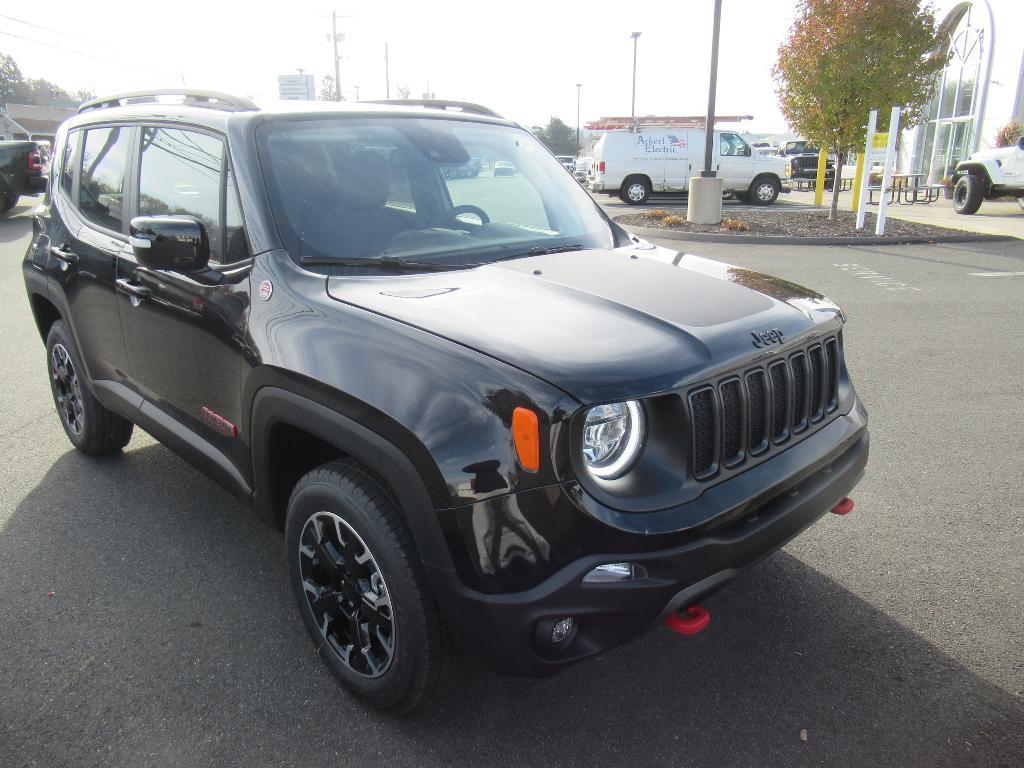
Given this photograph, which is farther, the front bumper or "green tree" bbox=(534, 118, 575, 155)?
"green tree" bbox=(534, 118, 575, 155)

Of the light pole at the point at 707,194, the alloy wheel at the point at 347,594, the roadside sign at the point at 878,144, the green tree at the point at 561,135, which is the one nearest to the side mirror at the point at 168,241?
the alloy wheel at the point at 347,594

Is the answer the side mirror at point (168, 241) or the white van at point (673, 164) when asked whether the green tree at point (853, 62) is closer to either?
the white van at point (673, 164)

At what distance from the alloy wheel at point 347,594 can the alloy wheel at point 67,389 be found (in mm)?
2449

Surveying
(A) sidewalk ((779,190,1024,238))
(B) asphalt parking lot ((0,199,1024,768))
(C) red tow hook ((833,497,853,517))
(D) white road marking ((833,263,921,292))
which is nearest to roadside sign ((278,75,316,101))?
(A) sidewalk ((779,190,1024,238))

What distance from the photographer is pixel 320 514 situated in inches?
97.3

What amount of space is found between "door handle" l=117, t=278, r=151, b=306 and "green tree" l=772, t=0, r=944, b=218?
44.8 feet

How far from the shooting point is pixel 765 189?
22.8 m

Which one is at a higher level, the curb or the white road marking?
the curb

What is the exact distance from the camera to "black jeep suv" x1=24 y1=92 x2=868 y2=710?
198 centimetres

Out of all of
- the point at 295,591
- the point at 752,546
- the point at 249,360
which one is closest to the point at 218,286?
the point at 249,360

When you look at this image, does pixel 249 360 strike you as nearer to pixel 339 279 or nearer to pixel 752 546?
pixel 339 279

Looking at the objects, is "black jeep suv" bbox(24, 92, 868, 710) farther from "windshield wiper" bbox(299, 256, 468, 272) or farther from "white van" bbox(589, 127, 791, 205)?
"white van" bbox(589, 127, 791, 205)

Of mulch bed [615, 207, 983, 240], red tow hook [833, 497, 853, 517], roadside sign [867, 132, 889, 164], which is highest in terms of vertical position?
roadside sign [867, 132, 889, 164]

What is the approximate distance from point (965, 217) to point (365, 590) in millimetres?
19418
